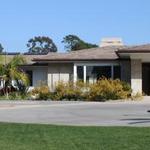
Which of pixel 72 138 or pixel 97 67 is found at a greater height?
pixel 97 67

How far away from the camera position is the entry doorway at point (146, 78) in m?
40.1

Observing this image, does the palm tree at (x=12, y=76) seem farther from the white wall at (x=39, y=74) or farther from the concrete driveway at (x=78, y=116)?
the concrete driveway at (x=78, y=116)

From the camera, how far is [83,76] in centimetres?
4028

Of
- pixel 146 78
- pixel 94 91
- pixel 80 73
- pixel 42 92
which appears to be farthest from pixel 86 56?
pixel 94 91

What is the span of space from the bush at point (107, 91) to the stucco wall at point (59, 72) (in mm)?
5722

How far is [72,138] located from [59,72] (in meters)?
27.8

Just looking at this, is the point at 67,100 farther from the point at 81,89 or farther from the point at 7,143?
the point at 7,143

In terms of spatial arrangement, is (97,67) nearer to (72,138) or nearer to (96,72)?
(96,72)

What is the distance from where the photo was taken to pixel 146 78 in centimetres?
4075

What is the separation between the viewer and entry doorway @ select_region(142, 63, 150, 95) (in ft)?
131

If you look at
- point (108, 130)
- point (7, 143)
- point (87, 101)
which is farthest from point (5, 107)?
point (7, 143)

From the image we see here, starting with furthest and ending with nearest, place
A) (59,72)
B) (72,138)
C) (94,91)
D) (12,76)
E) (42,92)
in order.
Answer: (59,72) < (12,76) < (42,92) < (94,91) < (72,138)

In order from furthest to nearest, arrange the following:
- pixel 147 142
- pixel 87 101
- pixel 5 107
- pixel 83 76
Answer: pixel 83 76
pixel 87 101
pixel 5 107
pixel 147 142

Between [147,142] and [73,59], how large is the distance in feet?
90.0
